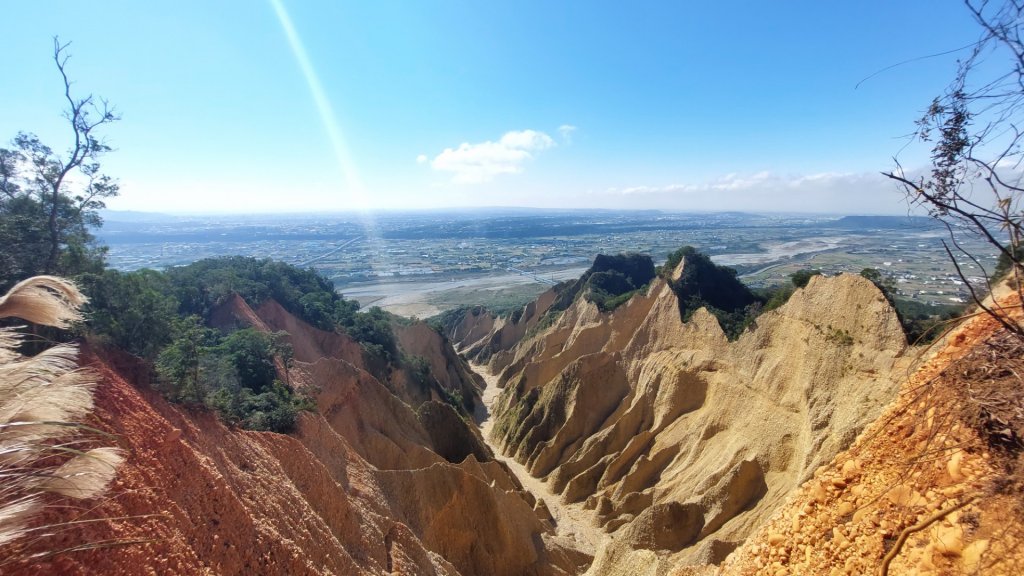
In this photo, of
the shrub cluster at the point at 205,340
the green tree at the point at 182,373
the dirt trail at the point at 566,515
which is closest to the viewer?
the green tree at the point at 182,373

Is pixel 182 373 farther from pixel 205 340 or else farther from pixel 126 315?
pixel 205 340

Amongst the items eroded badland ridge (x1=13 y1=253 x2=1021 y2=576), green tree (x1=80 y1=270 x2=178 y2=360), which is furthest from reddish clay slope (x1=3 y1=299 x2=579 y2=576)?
green tree (x1=80 y1=270 x2=178 y2=360)

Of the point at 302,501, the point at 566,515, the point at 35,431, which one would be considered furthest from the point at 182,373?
the point at 566,515

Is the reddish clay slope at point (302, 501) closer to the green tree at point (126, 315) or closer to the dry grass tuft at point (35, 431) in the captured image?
the dry grass tuft at point (35, 431)

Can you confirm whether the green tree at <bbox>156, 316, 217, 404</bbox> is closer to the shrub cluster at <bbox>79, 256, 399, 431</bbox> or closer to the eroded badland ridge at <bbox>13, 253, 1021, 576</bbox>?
the shrub cluster at <bbox>79, 256, 399, 431</bbox>

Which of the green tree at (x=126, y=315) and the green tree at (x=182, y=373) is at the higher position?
the green tree at (x=126, y=315)

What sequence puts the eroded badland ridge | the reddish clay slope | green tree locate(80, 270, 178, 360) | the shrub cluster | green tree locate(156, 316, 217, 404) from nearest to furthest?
1. the eroded badland ridge
2. the reddish clay slope
3. green tree locate(156, 316, 217, 404)
4. the shrub cluster
5. green tree locate(80, 270, 178, 360)

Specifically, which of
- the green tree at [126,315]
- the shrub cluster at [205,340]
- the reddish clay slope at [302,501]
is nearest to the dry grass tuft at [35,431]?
the reddish clay slope at [302,501]

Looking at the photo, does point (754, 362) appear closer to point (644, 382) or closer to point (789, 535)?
point (644, 382)
